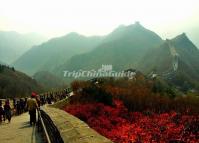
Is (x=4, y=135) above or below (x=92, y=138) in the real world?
below

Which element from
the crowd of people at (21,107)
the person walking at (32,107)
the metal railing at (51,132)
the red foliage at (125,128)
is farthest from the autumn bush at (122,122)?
the metal railing at (51,132)

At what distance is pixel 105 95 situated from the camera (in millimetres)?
75438

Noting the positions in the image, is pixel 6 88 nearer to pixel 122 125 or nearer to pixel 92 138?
pixel 122 125

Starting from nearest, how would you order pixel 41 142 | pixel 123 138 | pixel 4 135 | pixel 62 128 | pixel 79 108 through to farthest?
pixel 62 128
pixel 41 142
pixel 4 135
pixel 123 138
pixel 79 108

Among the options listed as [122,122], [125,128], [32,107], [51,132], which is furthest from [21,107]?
[51,132]

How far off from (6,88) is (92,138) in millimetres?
154749

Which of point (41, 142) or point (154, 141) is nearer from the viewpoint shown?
point (41, 142)

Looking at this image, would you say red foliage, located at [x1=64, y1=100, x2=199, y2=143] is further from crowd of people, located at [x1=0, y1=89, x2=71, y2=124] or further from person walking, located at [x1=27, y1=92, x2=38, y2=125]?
person walking, located at [x1=27, y1=92, x2=38, y2=125]

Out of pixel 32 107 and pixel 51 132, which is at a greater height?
pixel 32 107

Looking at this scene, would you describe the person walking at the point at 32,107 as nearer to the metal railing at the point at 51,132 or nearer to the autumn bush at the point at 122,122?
the metal railing at the point at 51,132

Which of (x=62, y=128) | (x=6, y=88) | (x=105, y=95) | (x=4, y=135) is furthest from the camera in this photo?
(x=6, y=88)

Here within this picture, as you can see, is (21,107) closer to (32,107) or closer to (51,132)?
(32,107)

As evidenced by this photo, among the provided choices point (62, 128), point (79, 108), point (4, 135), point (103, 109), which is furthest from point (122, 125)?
point (62, 128)

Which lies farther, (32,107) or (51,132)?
(32,107)
